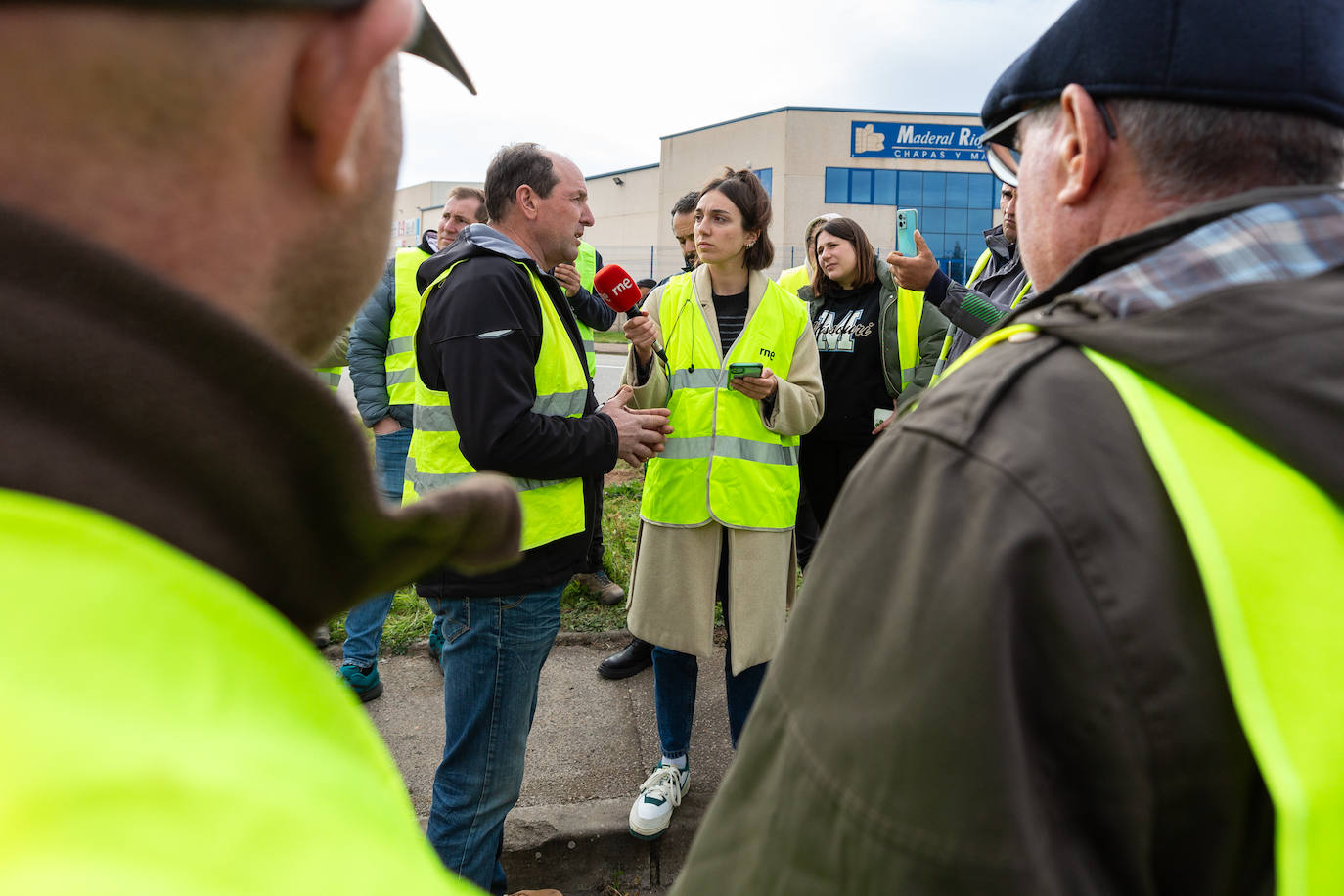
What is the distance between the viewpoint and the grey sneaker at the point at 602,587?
Answer: 5.53 metres

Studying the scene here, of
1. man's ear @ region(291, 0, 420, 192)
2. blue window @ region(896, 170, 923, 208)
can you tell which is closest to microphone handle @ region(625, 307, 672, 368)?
man's ear @ region(291, 0, 420, 192)

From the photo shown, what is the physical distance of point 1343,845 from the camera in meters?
0.81

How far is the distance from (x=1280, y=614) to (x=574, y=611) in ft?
16.0

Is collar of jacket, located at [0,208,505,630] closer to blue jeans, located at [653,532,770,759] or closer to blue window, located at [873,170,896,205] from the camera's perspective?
blue jeans, located at [653,532,770,759]

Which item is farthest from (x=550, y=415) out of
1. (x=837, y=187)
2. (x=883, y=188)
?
(x=883, y=188)

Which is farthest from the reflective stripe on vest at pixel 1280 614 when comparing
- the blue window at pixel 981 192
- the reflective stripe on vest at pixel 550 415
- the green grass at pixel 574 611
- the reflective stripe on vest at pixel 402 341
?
the blue window at pixel 981 192

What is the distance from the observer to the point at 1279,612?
84 cm

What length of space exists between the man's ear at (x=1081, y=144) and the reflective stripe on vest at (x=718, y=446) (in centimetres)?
240

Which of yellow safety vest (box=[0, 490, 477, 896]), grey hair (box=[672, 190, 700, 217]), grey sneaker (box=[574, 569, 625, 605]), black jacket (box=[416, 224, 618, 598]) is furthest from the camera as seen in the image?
grey hair (box=[672, 190, 700, 217])

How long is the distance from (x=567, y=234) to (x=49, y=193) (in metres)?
2.72

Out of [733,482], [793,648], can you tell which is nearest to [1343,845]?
[793,648]

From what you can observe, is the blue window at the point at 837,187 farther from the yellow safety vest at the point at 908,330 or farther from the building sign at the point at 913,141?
the yellow safety vest at the point at 908,330

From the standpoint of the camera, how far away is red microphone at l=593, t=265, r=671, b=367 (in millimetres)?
3666

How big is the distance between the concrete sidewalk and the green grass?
0.14 metres
